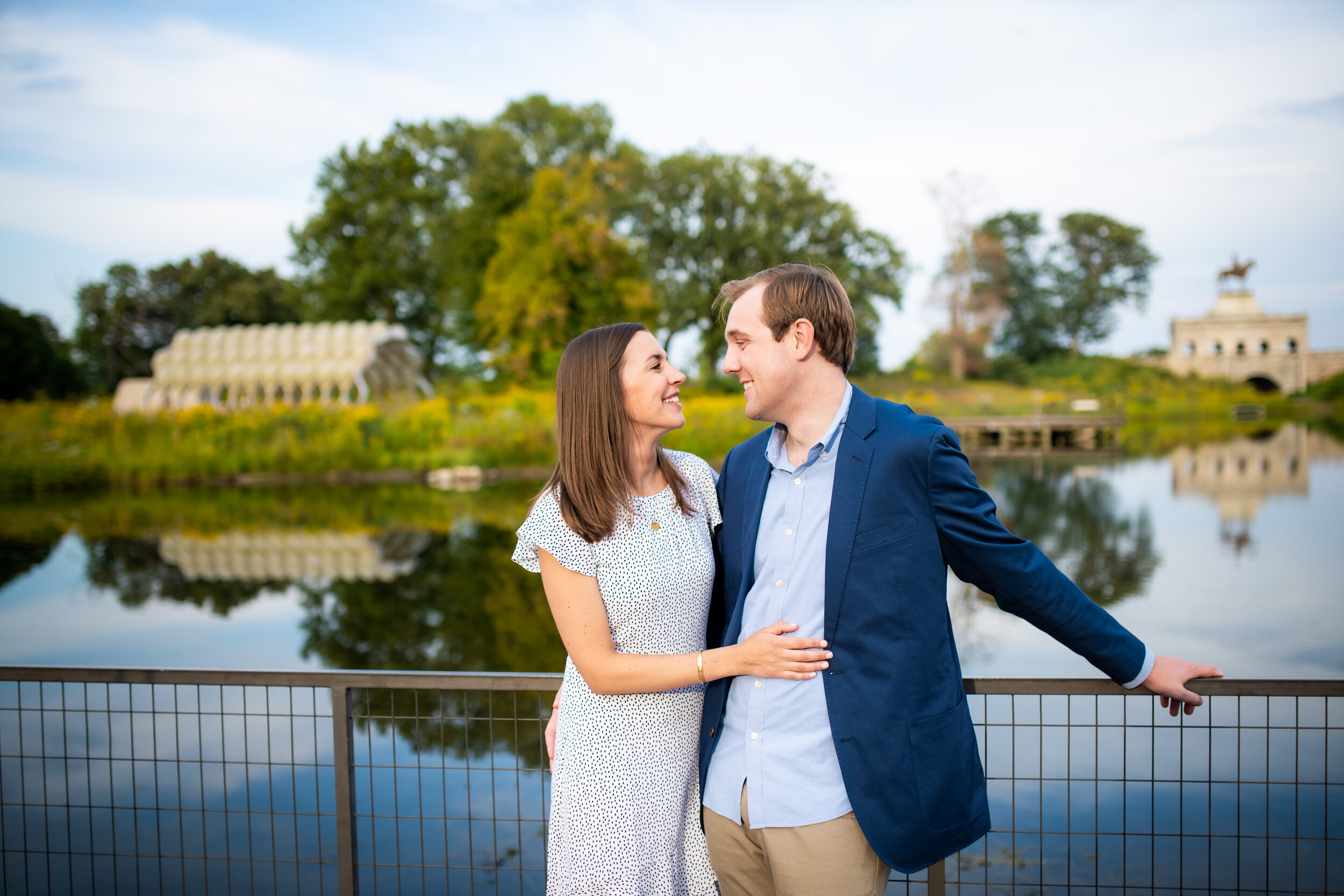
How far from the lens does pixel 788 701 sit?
185 cm

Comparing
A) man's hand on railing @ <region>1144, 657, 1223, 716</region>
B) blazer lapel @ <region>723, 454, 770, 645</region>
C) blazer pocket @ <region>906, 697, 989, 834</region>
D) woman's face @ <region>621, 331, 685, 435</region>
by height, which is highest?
woman's face @ <region>621, 331, 685, 435</region>

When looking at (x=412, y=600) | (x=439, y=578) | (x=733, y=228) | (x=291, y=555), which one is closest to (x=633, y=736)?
(x=412, y=600)

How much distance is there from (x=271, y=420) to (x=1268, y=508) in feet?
85.6

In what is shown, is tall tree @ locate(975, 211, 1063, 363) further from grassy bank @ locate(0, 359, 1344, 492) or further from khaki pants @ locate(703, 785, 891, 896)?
khaki pants @ locate(703, 785, 891, 896)

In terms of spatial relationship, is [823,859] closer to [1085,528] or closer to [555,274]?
[1085,528]

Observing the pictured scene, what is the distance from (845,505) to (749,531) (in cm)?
24

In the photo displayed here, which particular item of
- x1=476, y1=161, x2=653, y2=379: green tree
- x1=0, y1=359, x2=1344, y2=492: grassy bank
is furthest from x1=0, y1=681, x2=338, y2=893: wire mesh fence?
x1=476, y1=161, x2=653, y2=379: green tree

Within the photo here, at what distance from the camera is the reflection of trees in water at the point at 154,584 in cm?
1214

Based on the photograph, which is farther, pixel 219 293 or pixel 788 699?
pixel 219 293

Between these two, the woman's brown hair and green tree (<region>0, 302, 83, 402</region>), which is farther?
green tree (<region>0, 302, 83, 402</region>)

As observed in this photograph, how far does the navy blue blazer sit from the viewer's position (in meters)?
1.78

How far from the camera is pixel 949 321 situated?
45344mm

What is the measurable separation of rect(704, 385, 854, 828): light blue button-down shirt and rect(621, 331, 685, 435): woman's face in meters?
0.30

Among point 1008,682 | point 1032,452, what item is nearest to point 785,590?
point 1008,682
